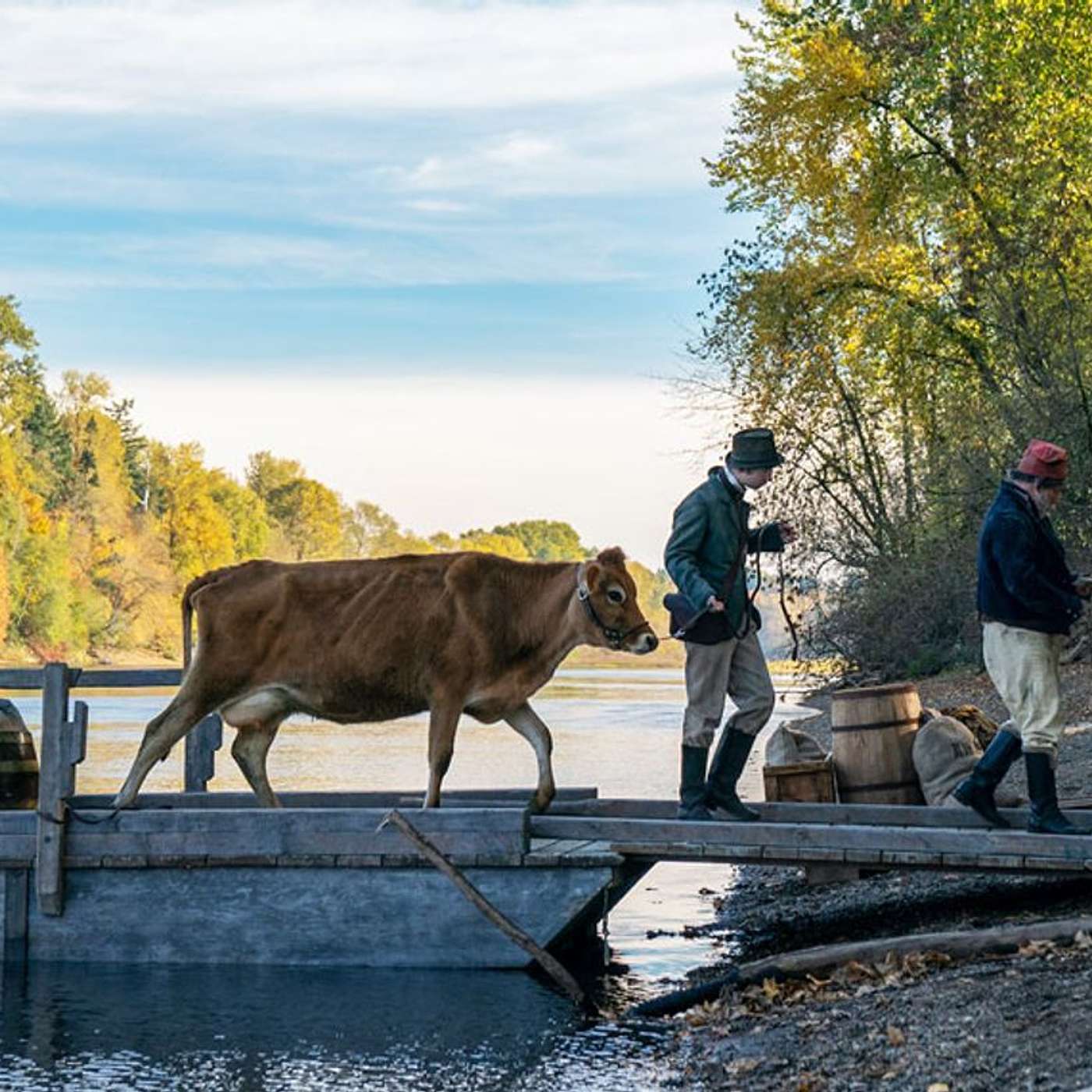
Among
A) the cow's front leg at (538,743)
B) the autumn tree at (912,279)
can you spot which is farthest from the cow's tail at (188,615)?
the autumn tree at (912,279)

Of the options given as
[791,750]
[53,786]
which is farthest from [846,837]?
[53,786]

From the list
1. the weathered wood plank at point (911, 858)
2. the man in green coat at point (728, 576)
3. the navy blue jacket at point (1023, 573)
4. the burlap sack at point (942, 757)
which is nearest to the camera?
the navy blue jacket at point (1023, 573)

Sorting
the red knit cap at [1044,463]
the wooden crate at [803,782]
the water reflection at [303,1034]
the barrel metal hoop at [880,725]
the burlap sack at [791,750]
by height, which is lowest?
the water reflection at [303,1034]

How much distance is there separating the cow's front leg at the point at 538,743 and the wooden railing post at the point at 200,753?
8.11ft

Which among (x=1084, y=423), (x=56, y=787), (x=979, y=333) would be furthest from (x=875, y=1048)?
(x=979, y=333)

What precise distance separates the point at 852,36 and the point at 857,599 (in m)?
10.9

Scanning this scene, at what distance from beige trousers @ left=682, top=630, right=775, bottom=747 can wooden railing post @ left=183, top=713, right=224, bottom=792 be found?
3.86 m

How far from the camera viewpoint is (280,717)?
13.0 metres

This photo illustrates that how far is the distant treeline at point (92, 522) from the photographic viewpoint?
115500 millimetres

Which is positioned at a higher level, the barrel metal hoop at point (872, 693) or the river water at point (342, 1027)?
the barrel metal hoop at point (872, 693)

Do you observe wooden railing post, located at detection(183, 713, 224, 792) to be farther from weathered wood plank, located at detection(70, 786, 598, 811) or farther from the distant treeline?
the distant treeline

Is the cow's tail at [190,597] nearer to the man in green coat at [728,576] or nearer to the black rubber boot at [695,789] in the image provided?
the man in green coat at [728,576]

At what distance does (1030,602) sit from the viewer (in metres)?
11.0

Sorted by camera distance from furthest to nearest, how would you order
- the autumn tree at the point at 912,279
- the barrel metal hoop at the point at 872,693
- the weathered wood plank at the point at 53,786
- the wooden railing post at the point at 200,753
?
the autumn tree at the point at 912,279
the wooden railing post at the point at 200,753
the barrel metal hoop at the point at 872,693
the weathered wood plank at the point at 53,786
